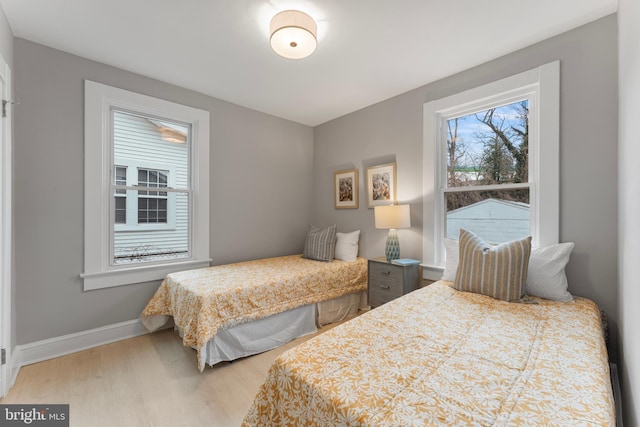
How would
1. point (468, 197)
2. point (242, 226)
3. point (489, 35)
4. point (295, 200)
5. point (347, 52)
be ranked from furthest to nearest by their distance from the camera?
point (295, 200), point (242, 226), point (468, 197), point (347, 52), point (489, 35)

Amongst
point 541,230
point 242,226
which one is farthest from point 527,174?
point 242,226

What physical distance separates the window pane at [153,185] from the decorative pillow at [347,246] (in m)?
1.75

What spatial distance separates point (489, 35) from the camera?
6.86ft

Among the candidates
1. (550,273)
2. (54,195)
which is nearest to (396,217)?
(550,273)

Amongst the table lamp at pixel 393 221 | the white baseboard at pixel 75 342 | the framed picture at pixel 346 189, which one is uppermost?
the framed picture at pixel 346 189

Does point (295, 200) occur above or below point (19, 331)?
above

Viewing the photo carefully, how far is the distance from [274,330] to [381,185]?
1.98 metres

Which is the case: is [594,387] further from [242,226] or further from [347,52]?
[242,226]

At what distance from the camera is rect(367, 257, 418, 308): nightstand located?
2.68 m

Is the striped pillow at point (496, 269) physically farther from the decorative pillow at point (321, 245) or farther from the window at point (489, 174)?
the decorative pillow at point (321, 245)

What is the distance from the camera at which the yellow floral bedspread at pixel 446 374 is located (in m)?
0.87

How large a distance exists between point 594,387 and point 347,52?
96.7 inches

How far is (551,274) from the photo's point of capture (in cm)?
192

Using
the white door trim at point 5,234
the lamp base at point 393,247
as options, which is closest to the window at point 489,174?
the lamp base at point 393,247
